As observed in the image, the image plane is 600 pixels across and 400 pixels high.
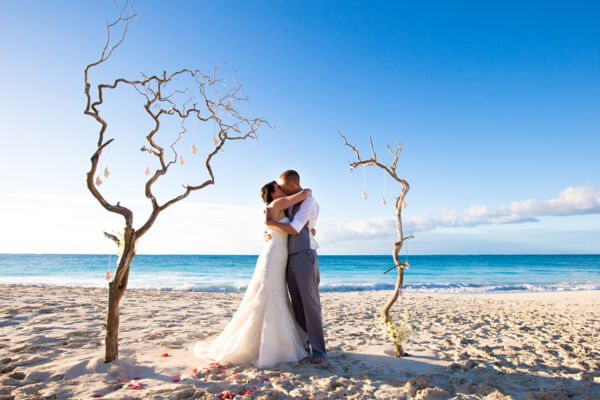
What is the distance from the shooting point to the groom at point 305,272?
13.2ft

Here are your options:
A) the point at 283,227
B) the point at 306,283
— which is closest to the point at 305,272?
the point at 306,283

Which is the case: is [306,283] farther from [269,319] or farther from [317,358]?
[317,358]

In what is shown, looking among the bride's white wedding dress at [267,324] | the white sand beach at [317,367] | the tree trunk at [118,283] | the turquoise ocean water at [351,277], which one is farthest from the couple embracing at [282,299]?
the turquoise ocean water at [351,277]

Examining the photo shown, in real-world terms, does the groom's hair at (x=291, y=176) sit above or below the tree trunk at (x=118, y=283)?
above

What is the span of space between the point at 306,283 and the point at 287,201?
3.31ft

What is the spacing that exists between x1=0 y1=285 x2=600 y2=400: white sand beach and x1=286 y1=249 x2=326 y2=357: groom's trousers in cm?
31

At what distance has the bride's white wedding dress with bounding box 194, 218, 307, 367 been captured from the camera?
12.9ft

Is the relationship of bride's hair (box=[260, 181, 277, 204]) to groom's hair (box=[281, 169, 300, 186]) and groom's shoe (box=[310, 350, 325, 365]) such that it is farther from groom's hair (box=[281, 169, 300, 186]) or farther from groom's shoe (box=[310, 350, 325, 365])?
groom's shoe (box=[310, 350, 325, 365])

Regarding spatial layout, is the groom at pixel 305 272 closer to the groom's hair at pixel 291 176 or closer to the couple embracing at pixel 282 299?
the couple embracing at pixel 282 299

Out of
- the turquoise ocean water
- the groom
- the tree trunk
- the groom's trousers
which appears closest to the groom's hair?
the groom

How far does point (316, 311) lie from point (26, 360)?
3.51 metres

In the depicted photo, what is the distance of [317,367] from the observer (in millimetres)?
3916

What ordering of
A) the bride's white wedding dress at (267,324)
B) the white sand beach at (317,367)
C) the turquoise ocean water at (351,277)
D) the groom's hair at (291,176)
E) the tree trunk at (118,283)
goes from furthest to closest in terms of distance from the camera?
the turquoise ocean water at (351,277) → the groom's hair at (291,176) → the bride's white wedding dress at (267,324) → the tree trunk at (118,283) → the white sand beach at (317,367)

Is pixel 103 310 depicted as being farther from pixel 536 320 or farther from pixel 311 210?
pixel 536 320
